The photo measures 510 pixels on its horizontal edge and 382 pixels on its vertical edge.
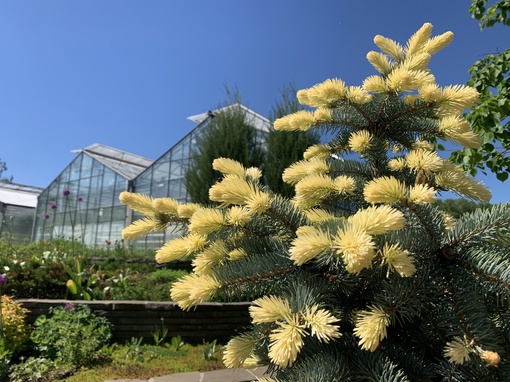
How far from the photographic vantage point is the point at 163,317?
15.6 feet

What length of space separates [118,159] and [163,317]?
17428 mm

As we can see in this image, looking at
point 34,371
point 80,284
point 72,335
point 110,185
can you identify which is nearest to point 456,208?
point 72,335

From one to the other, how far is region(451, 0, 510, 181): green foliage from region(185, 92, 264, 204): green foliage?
17.4 feet

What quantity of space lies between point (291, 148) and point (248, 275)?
727 centimetres

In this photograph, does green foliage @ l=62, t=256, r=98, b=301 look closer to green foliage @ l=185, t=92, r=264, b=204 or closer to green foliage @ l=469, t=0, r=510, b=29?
green foliage @ l=185, t=92, r=264, b=204

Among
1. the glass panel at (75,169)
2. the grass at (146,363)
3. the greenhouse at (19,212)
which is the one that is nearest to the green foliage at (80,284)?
the grass at (146,363)

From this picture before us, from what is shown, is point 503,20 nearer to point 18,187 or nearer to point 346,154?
point 346,154

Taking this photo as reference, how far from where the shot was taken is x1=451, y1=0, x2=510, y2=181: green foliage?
10.8 ft

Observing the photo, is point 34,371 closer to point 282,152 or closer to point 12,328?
point 12,328

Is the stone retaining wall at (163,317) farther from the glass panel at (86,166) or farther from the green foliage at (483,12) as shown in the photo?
the glass panel at (86,166)

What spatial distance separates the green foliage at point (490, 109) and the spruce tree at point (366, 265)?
95.9 inches

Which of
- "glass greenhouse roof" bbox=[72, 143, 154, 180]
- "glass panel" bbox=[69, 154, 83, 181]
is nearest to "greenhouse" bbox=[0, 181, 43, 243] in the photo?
"glass panel" bbox=[69, 154, 83, 181]

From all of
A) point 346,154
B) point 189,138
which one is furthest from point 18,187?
point 346,154

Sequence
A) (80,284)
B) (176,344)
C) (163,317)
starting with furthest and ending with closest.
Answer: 1. (80,284)
2. (163,317)
3. (176,344)
